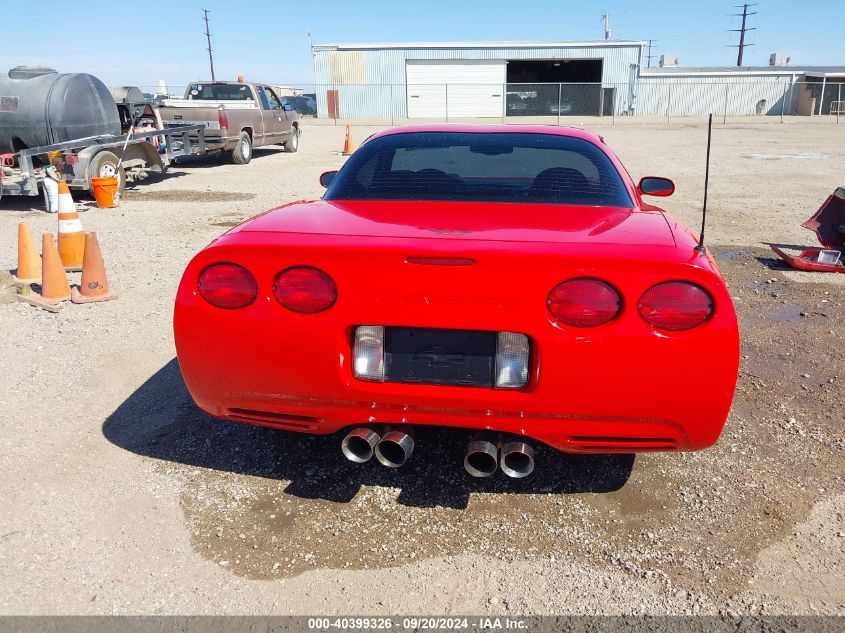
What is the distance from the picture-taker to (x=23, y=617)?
219 centimetres

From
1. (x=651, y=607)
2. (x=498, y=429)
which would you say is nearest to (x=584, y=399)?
(x=498, y=429)

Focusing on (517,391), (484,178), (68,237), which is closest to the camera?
(517,391)

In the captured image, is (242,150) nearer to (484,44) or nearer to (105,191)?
(105,191)

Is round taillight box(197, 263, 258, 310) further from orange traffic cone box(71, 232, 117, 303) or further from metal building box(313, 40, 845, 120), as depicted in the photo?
metal building box(313, 40, 845, 120)

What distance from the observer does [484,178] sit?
3617mm

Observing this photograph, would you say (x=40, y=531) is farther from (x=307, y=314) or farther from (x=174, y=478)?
(x=307, y=314)

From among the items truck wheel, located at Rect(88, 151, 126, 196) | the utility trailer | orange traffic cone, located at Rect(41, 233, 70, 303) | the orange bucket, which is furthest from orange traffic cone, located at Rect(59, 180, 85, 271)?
truck wheel, located at Rect(88, 151, 126, 196)

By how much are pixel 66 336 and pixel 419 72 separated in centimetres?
4316

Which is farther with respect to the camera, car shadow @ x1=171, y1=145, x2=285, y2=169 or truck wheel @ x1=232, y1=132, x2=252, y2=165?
car shadow @ x1=171, y1=145, x2=285, y2=169

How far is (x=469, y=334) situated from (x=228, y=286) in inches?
36.1

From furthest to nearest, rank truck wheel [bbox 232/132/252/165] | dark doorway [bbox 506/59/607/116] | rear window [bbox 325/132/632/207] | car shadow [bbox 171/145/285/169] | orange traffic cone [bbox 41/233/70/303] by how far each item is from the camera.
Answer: dark doorway [bbox 506/59/607/116]
car shadow [bbox 171/145/285/169]
truck wheel [bbox 232/132/252/165]
orange traffic cone [bbox 41/233/70/303]
rear window [bbox 325/132/632/207]

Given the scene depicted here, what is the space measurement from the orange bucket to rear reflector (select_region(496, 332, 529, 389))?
390 inches

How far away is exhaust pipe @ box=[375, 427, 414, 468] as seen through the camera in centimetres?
251

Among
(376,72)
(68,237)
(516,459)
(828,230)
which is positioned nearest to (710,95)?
(376,72)
